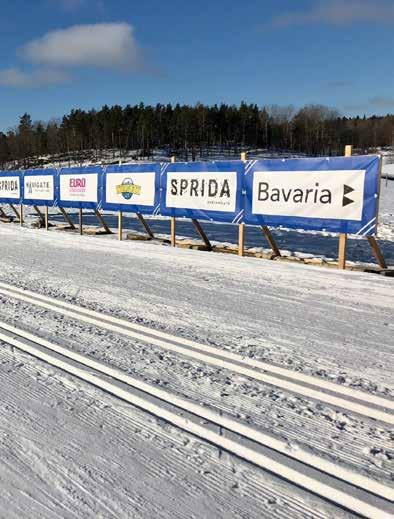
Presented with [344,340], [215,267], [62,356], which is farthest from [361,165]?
[62,356]

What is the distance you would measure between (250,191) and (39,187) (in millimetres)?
10463

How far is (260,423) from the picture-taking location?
311 cm

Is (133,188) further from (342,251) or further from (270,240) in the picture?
(342,251)

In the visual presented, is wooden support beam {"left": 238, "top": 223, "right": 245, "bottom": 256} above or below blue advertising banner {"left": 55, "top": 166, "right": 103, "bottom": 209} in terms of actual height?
below

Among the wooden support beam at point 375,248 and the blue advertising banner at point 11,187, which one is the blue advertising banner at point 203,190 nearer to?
the wooden support beam at point 375,248

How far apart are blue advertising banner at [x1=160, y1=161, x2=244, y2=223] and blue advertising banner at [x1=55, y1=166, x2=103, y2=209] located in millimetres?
3273

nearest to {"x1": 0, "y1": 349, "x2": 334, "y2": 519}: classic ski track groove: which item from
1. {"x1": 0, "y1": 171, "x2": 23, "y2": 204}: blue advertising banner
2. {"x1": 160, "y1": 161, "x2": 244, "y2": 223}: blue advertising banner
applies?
{"x1": 160, "y1": 161, "x2": 244, "y2": 223}: blue advertising banner

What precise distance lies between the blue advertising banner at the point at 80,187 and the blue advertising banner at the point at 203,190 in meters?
3.27

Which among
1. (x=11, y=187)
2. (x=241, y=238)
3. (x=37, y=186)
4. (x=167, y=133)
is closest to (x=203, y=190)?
(x=241, y=238)

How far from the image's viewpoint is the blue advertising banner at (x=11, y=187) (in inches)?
749

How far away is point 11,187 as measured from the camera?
64.1 feet

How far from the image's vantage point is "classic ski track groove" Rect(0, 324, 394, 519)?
241 centimetres

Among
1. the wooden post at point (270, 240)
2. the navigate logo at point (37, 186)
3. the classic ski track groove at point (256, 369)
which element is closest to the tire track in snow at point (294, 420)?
the classic ski track groove at point (256, 369)

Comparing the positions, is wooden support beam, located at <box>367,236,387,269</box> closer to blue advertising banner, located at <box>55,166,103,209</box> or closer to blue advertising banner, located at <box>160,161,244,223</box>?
blue advertising banner, located at <box>160,161,244,223</box>
